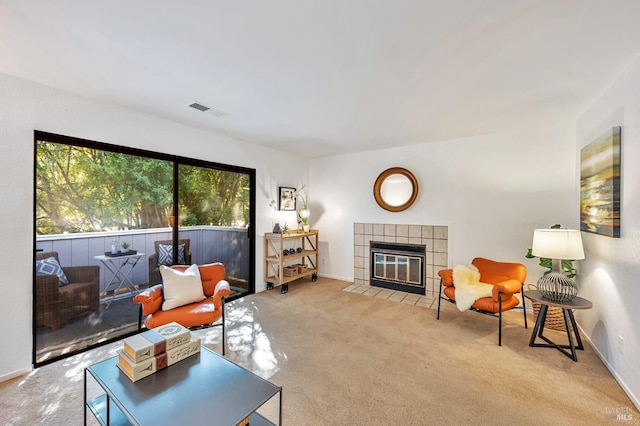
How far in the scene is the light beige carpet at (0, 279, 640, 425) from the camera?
5.94 ft

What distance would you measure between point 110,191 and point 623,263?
4.62 meters

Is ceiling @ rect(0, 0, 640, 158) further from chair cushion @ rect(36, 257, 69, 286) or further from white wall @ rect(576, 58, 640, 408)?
chair cushion @ rect(36, 257, 69, 286)

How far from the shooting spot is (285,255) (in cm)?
466

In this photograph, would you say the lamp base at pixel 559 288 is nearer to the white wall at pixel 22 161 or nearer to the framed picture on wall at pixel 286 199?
the framed picture on wall at pixel 286 199

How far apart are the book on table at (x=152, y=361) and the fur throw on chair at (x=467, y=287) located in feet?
8.85

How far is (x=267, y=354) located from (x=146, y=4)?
8.77 ft

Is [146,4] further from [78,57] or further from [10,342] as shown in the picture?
[10,342]

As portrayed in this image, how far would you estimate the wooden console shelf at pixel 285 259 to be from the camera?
174 inches

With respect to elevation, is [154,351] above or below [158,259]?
below

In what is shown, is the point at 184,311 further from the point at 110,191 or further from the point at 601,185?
the point at 601,185

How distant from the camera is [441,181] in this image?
4234 mm

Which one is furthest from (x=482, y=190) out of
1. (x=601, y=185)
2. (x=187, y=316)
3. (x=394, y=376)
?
(x=187, y=316)

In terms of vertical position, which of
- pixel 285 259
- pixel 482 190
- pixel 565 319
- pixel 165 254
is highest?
pixel 482 190

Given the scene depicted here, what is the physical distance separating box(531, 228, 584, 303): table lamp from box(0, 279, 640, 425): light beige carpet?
1.88 ft
